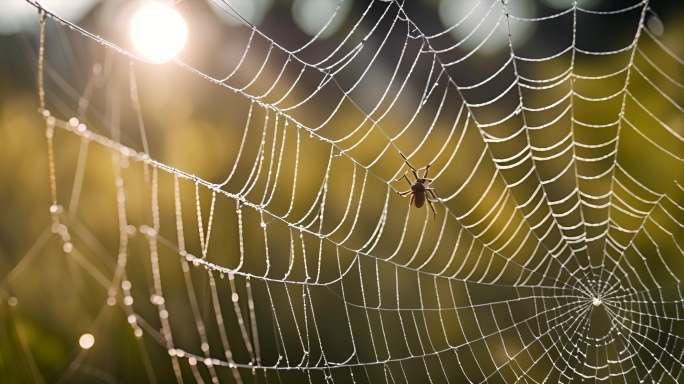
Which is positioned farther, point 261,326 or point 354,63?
point 354,63

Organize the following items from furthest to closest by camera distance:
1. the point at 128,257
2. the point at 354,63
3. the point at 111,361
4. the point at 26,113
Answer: the point at 354,63 → the point at 26,113 → the point at 128,257 → the point at 111,361

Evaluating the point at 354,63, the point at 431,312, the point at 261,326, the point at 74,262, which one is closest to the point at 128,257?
the point at 74,262

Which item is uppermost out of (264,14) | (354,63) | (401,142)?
(264,14)

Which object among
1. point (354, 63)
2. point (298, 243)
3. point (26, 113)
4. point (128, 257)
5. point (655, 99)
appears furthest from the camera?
point (354, 63)

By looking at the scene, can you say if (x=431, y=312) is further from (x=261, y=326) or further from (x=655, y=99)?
(x=655, y=99)

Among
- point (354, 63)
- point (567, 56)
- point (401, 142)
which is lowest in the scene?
point (401, 142)

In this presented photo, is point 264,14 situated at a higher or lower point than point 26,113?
higher

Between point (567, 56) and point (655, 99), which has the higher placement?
point (567, 56)

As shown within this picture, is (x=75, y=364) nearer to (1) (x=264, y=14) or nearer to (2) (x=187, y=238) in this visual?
(2) (x=187, y=238)

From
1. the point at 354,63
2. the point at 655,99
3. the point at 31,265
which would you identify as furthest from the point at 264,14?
the point at 31,265
